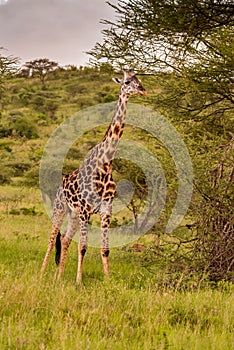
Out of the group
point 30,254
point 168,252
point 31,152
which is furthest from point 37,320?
point 31,152

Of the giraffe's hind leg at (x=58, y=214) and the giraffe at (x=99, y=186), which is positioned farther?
the giraffe's hind leg at (x=58, y=214)

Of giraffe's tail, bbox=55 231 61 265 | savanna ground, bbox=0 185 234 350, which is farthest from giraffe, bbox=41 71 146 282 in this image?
savanna ground, bbox=0 185 234 350

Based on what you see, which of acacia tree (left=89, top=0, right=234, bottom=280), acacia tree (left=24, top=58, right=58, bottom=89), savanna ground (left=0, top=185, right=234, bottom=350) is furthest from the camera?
acacia tree (left=24, top=58, right=58, bottom=89)

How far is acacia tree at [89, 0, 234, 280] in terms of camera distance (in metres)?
8.13

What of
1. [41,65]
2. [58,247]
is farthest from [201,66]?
[41,65]

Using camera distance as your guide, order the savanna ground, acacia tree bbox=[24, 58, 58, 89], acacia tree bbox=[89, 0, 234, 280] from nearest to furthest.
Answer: the savanna ground < acacia tree bbox=[89, 0, 234, 280] < acacia tree bbox=[24, 58, 58, 89]

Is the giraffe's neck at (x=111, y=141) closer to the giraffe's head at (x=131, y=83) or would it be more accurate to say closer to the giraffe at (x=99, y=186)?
the giraffe at (x=99, y=186)

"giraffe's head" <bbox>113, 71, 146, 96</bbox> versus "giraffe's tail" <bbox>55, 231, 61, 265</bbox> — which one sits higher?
"giraffe's head" <bbox>113, 71, 146, 96</bbox>

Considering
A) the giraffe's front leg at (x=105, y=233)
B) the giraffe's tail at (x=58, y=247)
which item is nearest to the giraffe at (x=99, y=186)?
the giraffe's front leg at (x=105, y=233)

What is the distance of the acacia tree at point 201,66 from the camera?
8133 millimetres

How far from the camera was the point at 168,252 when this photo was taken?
29.7ft

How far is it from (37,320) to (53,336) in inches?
26.5

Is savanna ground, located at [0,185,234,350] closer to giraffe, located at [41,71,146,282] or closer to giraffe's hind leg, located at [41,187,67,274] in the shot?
giraffe, located at [41,71,146,282]

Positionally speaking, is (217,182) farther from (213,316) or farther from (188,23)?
(213,316)
